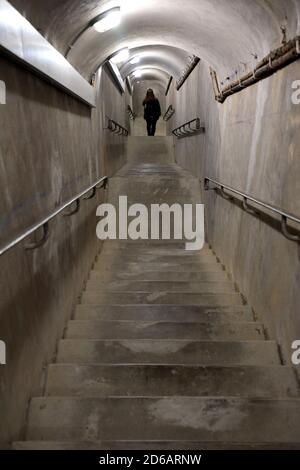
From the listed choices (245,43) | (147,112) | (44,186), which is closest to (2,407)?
(44,186)

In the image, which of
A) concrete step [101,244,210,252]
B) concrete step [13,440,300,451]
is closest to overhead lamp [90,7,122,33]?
concrete step [101,244,210,252]

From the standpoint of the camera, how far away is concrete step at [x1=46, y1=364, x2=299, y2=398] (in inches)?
96.7

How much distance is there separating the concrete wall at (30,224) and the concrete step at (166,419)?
18 centimetres

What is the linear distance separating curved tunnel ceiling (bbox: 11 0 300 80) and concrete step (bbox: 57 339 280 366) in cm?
213

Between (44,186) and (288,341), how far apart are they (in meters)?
→ 1.90

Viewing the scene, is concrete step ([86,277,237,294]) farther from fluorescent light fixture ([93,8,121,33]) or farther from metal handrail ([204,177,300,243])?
fluorescent light fixture ([93,8,121,33])

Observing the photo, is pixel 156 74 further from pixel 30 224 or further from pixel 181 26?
pixel 30 224

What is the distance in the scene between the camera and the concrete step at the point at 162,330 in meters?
3.14

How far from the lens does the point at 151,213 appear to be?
669 centimetres

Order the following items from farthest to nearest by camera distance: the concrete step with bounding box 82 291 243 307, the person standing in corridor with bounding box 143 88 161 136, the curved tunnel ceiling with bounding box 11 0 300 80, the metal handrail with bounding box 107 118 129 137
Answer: the person standing in corridor with bounding box 143 88 161 136, the metal handrail with bounding box 107 118 129 137, the concrete step with bounding box 82 291 243 307, the curved tunnel ceiling with bounding box 11 0 300 80

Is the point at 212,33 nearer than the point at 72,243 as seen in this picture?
No

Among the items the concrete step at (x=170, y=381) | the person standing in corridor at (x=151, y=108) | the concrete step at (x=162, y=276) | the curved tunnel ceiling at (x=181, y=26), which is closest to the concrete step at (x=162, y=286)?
the concrete step at (x=162, y=276)

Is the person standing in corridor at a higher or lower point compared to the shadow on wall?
lower

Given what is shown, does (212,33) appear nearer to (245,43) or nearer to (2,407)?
(245,43)
